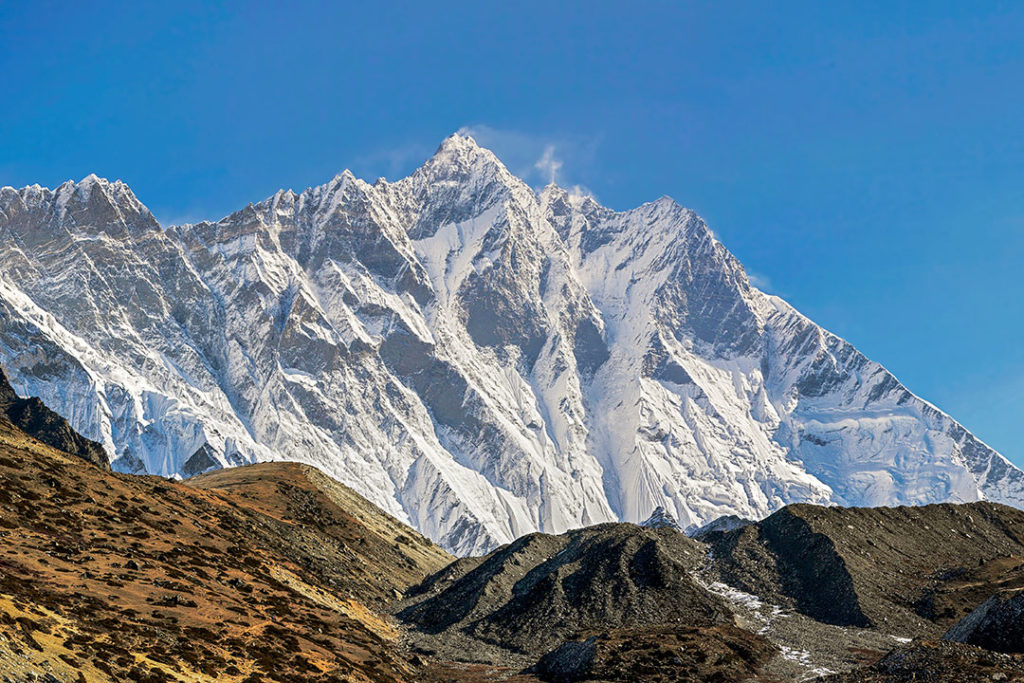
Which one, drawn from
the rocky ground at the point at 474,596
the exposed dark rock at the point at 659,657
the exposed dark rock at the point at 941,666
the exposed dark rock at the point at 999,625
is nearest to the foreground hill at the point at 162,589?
the rocky ground at the point at 474,596

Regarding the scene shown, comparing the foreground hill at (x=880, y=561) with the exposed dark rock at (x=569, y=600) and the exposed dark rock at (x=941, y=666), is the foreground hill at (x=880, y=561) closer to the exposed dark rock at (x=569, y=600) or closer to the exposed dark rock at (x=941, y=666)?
the exposed dark rock at (x=569, y=600)

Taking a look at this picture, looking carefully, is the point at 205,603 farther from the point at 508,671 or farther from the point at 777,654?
the point at 777,654

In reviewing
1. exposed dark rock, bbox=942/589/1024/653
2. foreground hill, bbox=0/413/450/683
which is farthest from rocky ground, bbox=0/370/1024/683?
foreground hill, bbox=0/413/450/683

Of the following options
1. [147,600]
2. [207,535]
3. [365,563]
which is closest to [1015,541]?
[365,563]

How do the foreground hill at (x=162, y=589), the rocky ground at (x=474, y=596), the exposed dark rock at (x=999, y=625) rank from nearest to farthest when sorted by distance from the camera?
1. the foreground hill at (x=162, y=589)
2. the rocky ground at (x=474, y=596)
3. the exposed dark rock at (x=999, y=625)

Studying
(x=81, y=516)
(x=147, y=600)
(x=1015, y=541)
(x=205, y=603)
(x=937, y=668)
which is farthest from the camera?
(x=1015, y=541)

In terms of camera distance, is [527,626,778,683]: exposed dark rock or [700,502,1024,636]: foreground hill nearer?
[527,626,778,683]: exposed dark rock

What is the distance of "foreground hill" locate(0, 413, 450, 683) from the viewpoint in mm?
55781

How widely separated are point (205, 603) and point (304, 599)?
21633 mm

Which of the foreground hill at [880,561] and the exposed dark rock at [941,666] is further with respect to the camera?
the foreground hill at [880,561]

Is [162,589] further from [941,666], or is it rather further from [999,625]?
[999,625]

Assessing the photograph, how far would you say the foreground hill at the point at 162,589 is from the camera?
183ft

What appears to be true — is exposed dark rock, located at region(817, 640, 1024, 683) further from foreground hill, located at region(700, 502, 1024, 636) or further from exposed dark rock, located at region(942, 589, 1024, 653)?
foreground hill, located at region(700, 502, 1024, 636)

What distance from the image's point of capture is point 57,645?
171 ft
